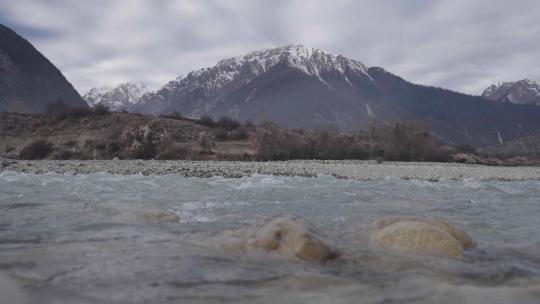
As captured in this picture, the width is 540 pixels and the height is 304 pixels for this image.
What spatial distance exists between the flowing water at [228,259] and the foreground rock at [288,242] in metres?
0.16

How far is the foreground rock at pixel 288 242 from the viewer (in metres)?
4.87

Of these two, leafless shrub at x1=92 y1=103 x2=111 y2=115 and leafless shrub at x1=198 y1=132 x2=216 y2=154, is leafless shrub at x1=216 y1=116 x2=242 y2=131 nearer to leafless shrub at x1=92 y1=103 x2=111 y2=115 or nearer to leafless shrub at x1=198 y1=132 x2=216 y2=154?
leafless shrub at x1=92 y1=103 x2=111 y2=115

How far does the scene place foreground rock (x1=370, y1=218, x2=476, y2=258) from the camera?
17.2 ft

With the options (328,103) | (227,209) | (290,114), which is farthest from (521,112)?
(227,209)

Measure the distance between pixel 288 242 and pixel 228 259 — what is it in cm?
67

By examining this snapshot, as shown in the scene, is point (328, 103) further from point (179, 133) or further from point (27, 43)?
point (179, 133)

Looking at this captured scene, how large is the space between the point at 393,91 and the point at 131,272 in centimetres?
19141

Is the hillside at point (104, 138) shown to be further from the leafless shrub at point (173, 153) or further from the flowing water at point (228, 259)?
the flowing water at point (228, 259)

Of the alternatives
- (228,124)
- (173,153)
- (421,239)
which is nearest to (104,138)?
(173,153)

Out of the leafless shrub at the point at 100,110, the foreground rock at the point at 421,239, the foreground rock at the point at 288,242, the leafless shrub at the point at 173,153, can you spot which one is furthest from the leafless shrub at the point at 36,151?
the foreground rock at the point at 421,239

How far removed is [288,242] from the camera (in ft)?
16.5

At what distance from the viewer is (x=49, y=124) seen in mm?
42125

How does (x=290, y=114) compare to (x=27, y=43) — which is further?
(x=290, y=114)

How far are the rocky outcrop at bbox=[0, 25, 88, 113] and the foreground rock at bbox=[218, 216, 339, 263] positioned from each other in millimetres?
88063
